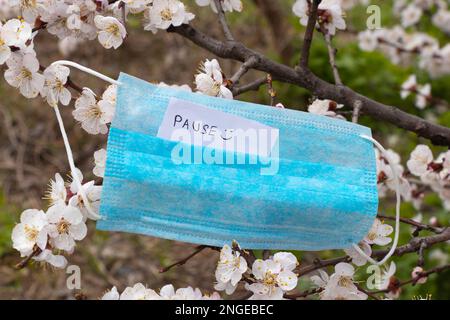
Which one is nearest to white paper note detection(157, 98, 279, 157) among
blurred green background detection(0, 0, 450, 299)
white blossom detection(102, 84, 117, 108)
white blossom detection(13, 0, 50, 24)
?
white blossom detection(102, 84, 117, 108)

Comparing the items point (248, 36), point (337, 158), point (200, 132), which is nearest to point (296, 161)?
point (337, 158)

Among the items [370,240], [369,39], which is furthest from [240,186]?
[369,39]

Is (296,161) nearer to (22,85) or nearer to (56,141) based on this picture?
(22,85)

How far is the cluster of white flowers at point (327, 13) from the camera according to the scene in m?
2.09

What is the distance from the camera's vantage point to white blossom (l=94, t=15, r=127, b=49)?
1785 millimetres

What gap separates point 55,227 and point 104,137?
2635 mm

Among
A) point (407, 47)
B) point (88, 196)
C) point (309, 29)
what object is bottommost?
point (88, 196)

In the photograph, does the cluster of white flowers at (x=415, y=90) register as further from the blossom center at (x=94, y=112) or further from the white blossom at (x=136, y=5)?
the blossom center at (x=94, y=112)

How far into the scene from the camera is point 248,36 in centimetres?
539

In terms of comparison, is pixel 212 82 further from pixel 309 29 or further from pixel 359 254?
pixel 359 254

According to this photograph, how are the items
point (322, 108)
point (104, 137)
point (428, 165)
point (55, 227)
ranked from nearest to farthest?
point (55, 227) < point (322, 108) < point (428, 165) < point (104, 137)

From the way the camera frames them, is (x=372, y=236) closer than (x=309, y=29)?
Yes

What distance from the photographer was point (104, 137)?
4195mm

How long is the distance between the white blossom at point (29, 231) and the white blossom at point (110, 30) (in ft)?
1.74
